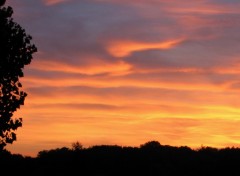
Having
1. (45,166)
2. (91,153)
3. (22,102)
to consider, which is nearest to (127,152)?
(91,153)

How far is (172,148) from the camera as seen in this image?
69.1 meters

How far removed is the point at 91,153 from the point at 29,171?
8463mm

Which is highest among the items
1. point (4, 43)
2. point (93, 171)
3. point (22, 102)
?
point (4, 43)

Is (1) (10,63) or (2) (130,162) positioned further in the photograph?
(2) (130,162)

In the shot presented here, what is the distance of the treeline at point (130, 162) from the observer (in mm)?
57500

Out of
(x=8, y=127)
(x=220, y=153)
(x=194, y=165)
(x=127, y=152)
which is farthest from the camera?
(x=127, y=152)

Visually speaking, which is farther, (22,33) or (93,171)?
(93,171)

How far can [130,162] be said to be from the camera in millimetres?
62062

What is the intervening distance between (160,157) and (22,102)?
2202cm

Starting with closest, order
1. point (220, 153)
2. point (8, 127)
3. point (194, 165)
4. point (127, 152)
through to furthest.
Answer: point (8, 127), point (194, 165), point (220, 153), point (127, 152)

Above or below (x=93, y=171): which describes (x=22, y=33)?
above

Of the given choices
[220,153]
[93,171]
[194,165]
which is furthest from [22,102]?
[220,153]

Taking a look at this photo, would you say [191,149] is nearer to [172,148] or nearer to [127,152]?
[172,148]

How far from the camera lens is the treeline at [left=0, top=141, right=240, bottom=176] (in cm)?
5750
